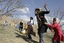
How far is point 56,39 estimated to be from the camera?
35.7 ft

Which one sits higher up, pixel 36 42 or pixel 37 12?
pixel 37 12

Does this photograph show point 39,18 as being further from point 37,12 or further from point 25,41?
point 25,41

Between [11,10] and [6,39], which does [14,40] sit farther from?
[11,10]

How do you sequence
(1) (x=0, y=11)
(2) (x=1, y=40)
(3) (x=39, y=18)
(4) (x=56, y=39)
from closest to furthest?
(4) (x=56, y=39) < (3) (x=39, y=18) < (2) (x=1, y=40) < (1) (x=0, y=11)

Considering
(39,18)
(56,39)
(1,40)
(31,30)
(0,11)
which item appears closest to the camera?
(56,39)

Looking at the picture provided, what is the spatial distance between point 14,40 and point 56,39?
11.8ft

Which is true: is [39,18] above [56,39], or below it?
above

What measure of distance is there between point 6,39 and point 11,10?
29.6 ft

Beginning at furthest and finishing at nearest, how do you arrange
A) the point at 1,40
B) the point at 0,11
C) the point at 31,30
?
1. the point at 0,11
2. the point at 31,30
3. the point at 1,40

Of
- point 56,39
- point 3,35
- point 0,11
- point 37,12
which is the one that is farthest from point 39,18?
point 0,11

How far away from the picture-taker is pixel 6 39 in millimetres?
13594

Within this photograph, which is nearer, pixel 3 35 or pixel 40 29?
pixel 40 29

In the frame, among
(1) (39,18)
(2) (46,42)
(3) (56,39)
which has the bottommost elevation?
(2) (46,42)

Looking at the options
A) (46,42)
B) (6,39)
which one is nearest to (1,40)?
(6,39)
